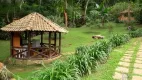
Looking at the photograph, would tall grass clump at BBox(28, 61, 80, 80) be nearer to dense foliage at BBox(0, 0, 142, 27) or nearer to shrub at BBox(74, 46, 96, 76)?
shrub at BBox(74, 46, 96, 76)

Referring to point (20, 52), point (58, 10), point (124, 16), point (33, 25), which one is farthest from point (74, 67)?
point (124, 16)

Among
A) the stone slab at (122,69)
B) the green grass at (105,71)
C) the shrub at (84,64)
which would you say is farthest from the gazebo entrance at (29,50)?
the stone slab at (122,69)

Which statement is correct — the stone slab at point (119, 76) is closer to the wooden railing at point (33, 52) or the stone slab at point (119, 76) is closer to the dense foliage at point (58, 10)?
the wooden railing at point (33, 52)

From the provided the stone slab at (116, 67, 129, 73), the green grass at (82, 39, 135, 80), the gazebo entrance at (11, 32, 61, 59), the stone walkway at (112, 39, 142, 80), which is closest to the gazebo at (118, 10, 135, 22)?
the gazebo entrance at (11, 32, 61, 59)

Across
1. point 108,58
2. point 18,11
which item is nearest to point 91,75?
point 108,58

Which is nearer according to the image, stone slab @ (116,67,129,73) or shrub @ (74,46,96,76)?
shrub @ (74,46,96,76)

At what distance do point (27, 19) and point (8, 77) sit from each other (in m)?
5.26

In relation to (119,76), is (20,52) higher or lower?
lower

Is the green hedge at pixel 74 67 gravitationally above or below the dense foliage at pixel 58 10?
below

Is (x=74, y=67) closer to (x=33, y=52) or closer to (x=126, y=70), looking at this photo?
(x=126, y=70)

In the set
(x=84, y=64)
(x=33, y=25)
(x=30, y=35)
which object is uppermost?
(x=33, y=25)

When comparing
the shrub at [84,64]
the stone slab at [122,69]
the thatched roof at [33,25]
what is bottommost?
the stone slab at [122,69]

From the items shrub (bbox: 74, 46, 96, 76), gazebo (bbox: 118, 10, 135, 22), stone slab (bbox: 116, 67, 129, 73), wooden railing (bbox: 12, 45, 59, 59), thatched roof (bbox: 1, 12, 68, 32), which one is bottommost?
wooden railing (bbox: 12, 45, 59, 59)

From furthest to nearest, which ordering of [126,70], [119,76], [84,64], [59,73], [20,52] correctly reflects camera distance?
1. [20,52]
2. [126,70]
3. [84,64]
4. [119,76]
5. [59,73]
